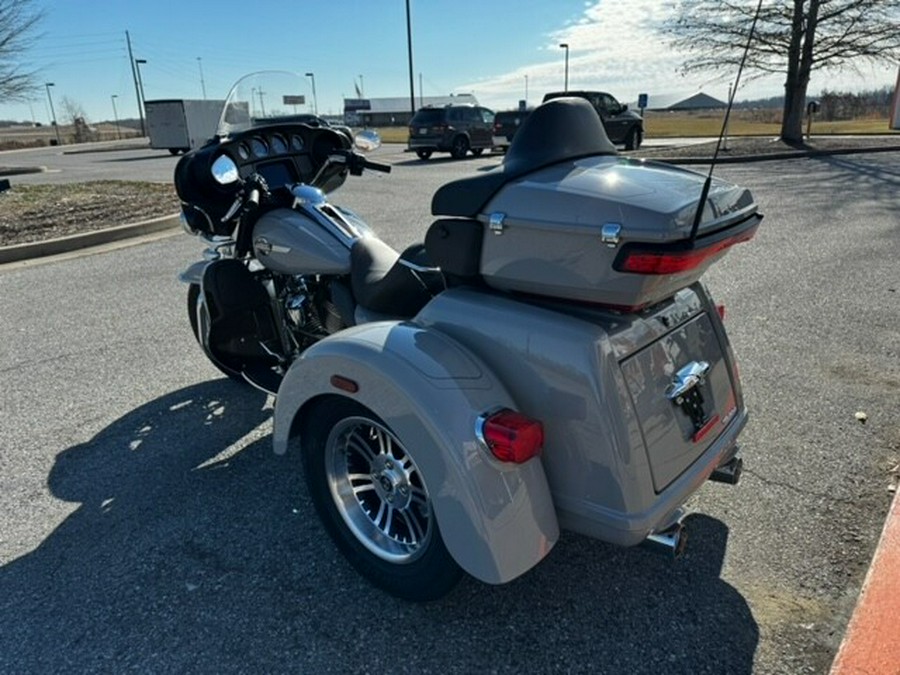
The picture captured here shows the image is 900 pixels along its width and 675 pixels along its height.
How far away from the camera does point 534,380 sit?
200 cm

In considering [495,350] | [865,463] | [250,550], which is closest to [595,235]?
[495,350]

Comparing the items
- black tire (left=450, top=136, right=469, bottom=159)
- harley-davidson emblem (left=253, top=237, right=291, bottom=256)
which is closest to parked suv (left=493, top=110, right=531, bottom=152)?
black tire (left=450, top=136, right=469, bottom=159)

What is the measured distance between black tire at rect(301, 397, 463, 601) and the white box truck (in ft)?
97.5

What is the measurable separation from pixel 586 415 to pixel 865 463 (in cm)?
196

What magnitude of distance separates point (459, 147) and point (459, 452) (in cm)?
2061

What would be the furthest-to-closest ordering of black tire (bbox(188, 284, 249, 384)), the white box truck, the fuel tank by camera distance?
the white box truck < black tire (bbox(188, 284, 249, 384)) < the fuel tank

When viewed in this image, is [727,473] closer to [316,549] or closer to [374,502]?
[374,502]

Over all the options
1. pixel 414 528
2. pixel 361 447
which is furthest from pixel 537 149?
pixel 414 528

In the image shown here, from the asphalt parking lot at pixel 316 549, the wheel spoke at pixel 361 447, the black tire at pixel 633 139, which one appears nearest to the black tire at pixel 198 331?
the asphalt parking lot at pixel 316 549

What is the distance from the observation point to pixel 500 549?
1.91 metres

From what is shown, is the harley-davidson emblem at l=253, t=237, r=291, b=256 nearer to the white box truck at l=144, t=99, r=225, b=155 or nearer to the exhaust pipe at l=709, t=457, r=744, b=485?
the exhaust pipe at l=709, t=457, r=744, b=485

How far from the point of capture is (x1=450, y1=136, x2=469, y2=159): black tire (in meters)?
21.2

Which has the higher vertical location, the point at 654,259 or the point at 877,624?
the point at 654,259

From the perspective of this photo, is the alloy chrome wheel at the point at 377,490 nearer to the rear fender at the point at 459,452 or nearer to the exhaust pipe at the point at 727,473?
the rear fender at the point at 459,452
